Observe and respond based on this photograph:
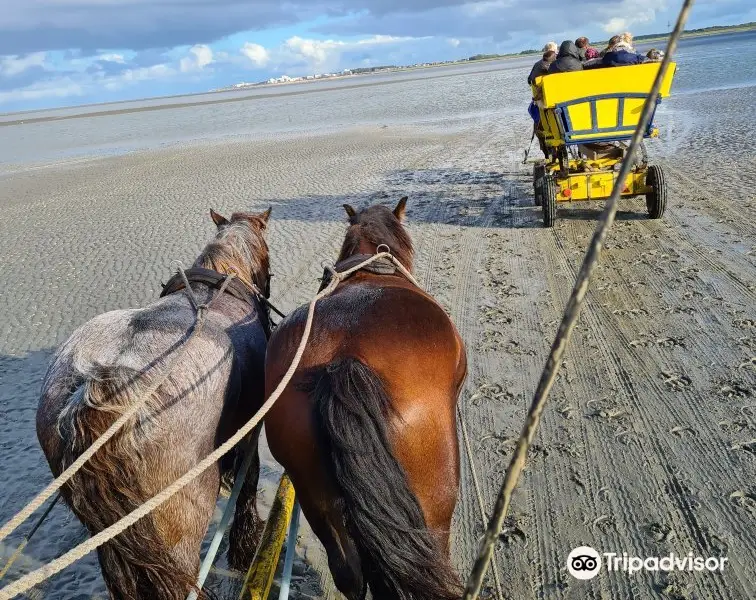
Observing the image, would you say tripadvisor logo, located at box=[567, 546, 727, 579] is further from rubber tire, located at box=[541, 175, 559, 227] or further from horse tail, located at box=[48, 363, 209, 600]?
rubber tire, located at box=[541, 175, 559, 227]

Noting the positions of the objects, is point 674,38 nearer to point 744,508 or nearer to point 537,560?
point 537,560

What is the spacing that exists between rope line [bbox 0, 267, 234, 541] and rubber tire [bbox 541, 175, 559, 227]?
626 centimetres

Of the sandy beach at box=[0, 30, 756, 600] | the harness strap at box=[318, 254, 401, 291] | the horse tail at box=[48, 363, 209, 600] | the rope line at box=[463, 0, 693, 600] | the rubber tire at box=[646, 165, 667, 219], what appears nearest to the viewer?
the rope line at box=[463, 0, 693, 600]

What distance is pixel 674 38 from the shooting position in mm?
949

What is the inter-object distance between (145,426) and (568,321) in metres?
1.83

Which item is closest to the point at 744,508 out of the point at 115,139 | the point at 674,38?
the point at 674,38

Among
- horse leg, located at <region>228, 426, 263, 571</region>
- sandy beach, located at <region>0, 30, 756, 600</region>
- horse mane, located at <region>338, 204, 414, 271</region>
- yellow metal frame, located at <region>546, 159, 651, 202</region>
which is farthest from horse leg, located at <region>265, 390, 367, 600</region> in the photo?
yellow metal frame, located at <region>546, 159, 651, 202</region>

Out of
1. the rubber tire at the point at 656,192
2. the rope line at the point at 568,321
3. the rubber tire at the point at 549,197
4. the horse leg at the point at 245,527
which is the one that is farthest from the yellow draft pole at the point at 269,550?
the rubber tire at the point at 656,192

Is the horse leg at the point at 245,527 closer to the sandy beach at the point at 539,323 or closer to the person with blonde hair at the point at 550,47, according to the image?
the sandy beach at the point at 539,323

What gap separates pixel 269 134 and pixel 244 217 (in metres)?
22.9

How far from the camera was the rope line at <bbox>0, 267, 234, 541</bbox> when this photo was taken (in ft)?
5.44

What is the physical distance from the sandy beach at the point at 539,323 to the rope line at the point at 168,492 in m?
1.49

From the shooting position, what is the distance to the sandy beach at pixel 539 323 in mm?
3129

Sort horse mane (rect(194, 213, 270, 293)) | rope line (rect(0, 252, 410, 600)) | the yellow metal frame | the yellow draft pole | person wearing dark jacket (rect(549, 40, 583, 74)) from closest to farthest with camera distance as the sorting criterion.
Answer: rope line (rect(0, 252, 410, 600)), the yellow draft pole, horse mane (rect(194, 213, 270, 293)), the yellow metal frame, person wearing dark jacket (rect(549, 40, 583, 74))
